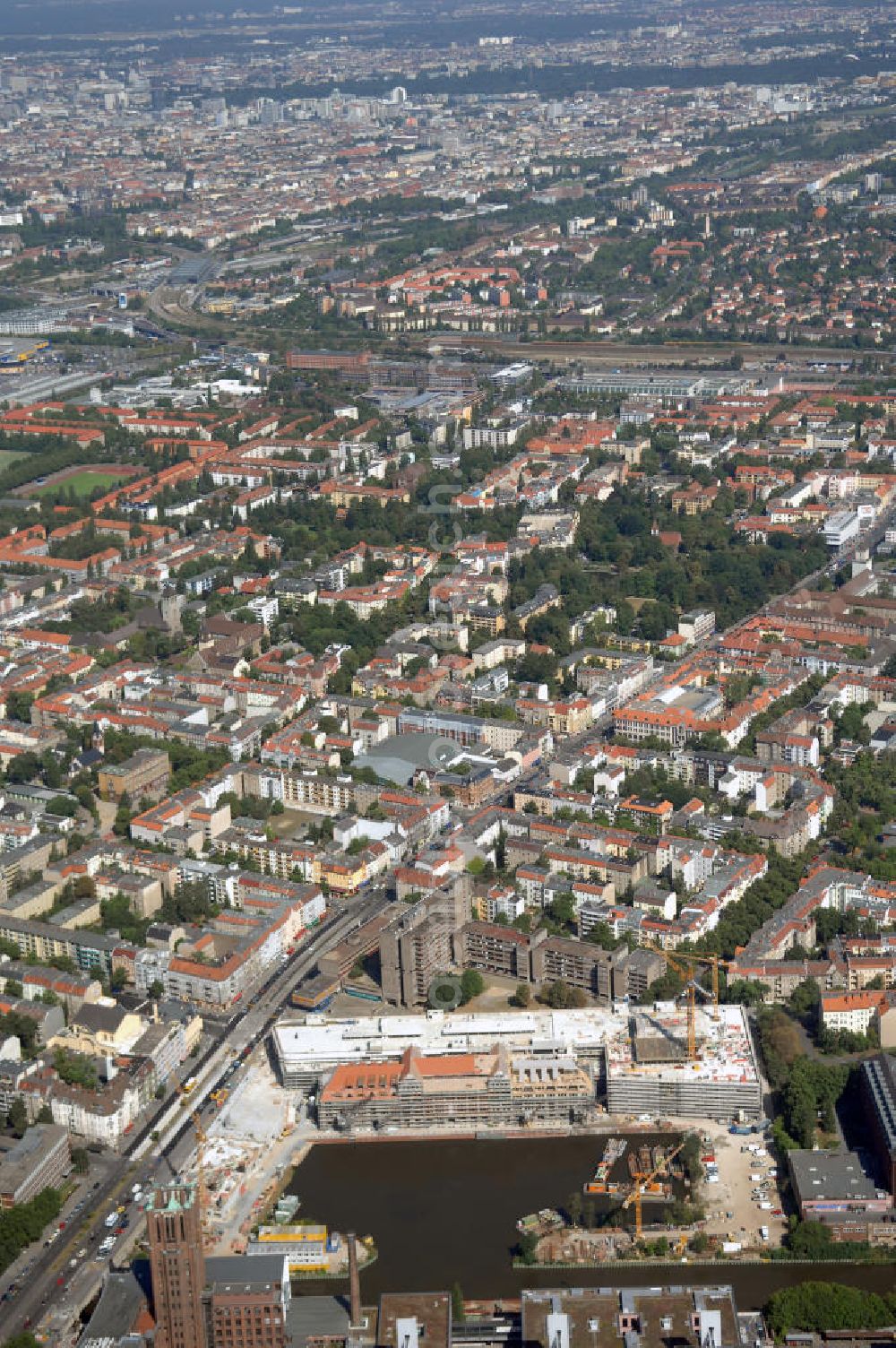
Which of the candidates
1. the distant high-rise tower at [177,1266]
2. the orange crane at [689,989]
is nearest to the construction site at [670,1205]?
the orange crane at [689,989]

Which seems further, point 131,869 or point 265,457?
point 265,457

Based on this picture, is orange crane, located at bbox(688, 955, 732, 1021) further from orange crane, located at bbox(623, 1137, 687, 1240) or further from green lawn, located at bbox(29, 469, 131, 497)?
green lawn, located at bbox(29, 469, 131, 497)

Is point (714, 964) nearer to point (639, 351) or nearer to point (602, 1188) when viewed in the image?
point (602, 1188)

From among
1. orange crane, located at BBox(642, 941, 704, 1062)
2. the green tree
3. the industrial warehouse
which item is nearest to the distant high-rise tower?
the industrial warehouse

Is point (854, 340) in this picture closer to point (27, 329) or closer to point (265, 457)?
point (265, 457)

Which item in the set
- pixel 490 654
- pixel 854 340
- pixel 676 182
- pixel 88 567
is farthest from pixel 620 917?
pixel 676 182
